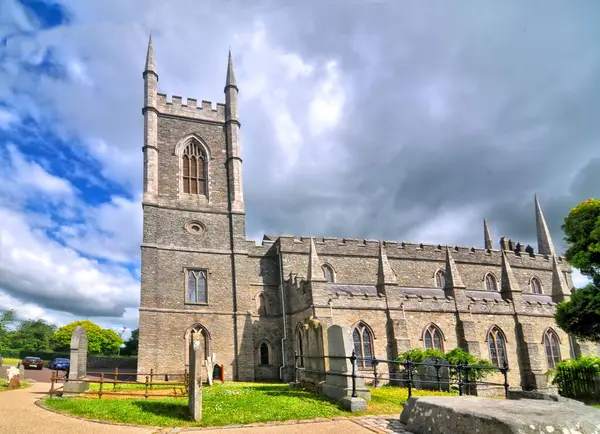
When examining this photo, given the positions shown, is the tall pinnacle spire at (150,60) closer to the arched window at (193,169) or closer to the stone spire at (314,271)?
the arched window at (193,169)

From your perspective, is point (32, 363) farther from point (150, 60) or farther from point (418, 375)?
point (418, 375)

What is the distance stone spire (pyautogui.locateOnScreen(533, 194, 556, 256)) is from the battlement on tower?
95.7ft

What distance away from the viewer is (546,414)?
16.0ft

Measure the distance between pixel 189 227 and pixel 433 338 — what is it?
15.5 m

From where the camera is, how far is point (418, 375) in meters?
17.3

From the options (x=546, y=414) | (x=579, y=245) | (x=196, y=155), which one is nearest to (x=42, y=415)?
(x=546, y=414)

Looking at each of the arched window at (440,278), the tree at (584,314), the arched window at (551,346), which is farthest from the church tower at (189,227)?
the arched window at (551,346)

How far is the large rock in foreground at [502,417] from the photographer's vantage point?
15.1 ft

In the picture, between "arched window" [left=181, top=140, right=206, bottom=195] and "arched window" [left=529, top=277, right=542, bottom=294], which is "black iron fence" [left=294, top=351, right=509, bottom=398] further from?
"arched window" [left=529, top=277, right=542, bottom=294]

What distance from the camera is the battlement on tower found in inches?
1136

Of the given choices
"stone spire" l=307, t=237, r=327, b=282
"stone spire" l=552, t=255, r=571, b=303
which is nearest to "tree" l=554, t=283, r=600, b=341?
"stone spire" l=307, t=237, r=327, b=282

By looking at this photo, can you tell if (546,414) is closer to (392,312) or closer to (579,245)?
(579,245)

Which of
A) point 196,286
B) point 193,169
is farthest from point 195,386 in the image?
point 193,169

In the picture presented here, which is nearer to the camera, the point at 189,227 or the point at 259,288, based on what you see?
the point at 189,227
